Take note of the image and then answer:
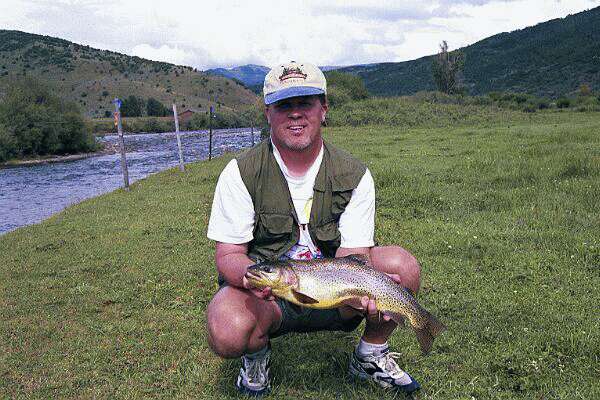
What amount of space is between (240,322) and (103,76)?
125460 millimetres

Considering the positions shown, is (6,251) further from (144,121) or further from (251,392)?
(144,121)

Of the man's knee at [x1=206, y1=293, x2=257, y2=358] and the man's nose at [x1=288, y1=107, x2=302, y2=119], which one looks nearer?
the man's knee at [x1=206, y1=293, x2=257, y2=358]

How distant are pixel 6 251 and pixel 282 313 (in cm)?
742

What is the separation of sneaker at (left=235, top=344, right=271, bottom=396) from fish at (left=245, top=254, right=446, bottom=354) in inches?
Answer: 30.3

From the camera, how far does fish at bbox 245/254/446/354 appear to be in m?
2.89

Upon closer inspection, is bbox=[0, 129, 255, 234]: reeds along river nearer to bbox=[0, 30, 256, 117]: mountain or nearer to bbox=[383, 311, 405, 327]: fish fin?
bbox=[383, 311, 405, 327]: fish fin

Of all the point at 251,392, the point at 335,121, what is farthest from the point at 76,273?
the point at 335,121

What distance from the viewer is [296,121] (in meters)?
3.38

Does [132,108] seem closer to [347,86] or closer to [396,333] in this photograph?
[347,86]

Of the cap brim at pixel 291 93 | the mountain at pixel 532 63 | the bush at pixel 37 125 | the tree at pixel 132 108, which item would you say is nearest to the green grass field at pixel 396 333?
the cap brim at pixel 291 93

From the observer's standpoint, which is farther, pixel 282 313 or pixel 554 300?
pixel 554 300

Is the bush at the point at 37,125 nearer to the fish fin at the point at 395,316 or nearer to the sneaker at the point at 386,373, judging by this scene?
the sneaker at the point at 386,373

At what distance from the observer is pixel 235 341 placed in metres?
3.17

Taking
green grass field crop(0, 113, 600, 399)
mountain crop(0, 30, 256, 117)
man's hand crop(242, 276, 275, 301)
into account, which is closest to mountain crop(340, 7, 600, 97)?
mountain crop(0, 30, 256, 117)
